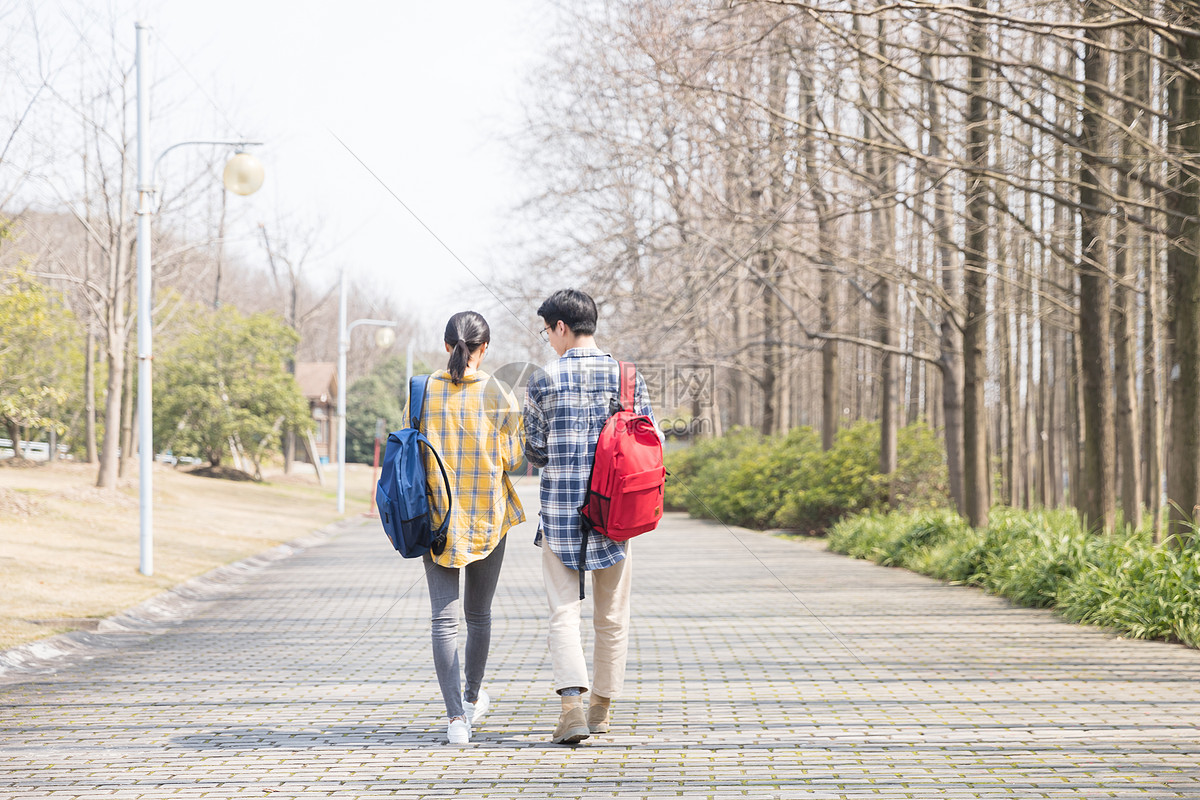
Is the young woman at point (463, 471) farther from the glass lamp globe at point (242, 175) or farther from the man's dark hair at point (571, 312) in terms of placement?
the glass lamp globe at point (242, 175)

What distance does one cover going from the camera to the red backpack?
15.8 feet

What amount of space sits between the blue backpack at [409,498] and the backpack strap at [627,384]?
2.83 feet

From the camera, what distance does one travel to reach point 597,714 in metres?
5.16

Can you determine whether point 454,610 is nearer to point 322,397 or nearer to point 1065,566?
point 1065,566

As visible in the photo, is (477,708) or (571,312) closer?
(571,312)

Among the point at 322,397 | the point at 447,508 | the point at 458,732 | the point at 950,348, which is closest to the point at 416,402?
the point at 447,508

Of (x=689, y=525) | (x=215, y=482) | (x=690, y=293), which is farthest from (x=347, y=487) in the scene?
(x=690, y=293)

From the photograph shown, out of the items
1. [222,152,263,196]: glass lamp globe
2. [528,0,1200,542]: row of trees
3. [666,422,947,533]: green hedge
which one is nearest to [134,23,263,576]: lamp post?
[222,152,263,196]: glass lamp globe

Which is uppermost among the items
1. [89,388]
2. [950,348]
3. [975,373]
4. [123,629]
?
[950,348]

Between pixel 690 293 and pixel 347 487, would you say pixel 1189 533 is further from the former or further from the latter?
pixel 347 487

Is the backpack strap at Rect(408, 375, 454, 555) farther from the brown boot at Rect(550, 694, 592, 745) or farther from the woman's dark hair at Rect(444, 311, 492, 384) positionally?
the brown boot at Rect(550, 694, 592, 745)

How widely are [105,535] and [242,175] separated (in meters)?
6.97

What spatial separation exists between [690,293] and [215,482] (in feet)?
68.4

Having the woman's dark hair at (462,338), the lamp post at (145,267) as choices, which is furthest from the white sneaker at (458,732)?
the lamp post at (145,267)
